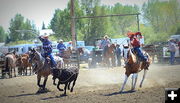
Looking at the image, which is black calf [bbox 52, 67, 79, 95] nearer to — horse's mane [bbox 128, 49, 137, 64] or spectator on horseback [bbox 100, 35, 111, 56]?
horse's mane [bbox 128, 49, 137, 64]

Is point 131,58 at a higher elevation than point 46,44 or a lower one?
lower

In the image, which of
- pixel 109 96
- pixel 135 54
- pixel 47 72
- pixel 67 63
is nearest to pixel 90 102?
pixel 109 96

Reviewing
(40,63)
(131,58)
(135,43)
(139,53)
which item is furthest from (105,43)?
(131,58)

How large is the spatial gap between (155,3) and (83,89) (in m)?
41.6

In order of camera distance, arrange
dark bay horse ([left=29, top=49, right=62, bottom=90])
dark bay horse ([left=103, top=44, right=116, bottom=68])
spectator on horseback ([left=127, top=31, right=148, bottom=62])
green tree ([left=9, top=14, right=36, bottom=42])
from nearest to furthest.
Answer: spectator on horseback ([left=127, top=31, right=148, bottom=62]) < dark bay horse ([left=29, top=49, right=62, bottom=90]) < dark bay horse ([left=103, top=44, right=116, bottom=68]) < green tree ([left=9, top=14, right=36, bottom=42])

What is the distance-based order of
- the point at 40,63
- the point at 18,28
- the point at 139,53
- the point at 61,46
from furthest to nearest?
the point at 18,28
the point at 61,46
the point at 40,63
the point at 139,53

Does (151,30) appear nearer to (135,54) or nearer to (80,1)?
(80,1)

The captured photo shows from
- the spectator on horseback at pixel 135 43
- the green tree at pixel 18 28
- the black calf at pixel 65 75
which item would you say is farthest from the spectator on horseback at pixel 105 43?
the green tree at pixel 18 28

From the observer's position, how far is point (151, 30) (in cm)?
6638

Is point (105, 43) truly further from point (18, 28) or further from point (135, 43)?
point (18, 28)

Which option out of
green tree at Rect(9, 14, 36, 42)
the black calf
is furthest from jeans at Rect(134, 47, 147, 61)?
green tree at Rect(9, 14, 36, 42)

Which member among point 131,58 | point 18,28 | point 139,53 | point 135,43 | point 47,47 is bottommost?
point 131,58

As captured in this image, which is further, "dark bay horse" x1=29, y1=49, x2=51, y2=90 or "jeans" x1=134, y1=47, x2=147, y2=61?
"dark bay horse" x1=29, y1=49, x2=51, y2=90

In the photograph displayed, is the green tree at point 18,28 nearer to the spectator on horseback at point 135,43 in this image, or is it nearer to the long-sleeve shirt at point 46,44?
the long-sleeve shirt at point 46,44
